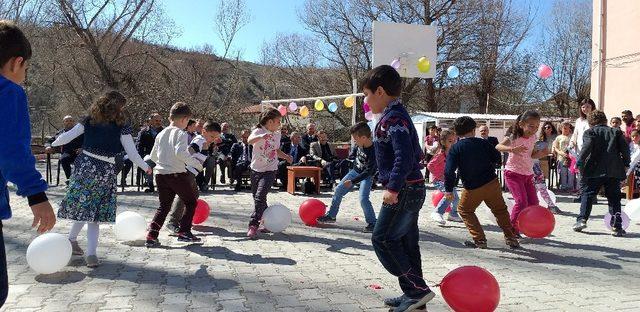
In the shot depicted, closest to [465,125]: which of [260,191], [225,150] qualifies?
[260,191]

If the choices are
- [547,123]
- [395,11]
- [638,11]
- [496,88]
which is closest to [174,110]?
[547,123]

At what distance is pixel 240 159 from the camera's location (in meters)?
13.5

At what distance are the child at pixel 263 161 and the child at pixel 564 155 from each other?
885 cm

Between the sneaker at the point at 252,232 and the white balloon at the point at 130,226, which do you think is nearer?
the white balloon at the point at 130,226

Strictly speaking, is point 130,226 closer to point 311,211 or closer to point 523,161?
point 311,211

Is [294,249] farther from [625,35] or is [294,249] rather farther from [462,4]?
[462,4]

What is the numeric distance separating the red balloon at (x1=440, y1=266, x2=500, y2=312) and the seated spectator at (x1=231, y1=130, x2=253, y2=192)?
9.39m

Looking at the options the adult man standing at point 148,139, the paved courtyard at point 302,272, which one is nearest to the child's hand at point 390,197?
the paved courtyard at point 302,272

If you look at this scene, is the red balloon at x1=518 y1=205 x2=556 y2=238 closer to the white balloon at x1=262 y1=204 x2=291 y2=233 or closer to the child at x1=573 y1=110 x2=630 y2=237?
the child at x1=573 y1=110 x2=630 y2=237

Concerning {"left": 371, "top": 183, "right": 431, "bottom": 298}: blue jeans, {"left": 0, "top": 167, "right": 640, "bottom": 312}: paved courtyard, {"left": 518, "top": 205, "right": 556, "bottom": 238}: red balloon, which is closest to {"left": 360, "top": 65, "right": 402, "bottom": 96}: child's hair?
{"left": 371, "top": 183, "right": 431, "bottom": 298}: blue jeans

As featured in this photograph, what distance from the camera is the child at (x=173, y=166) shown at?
6125mm

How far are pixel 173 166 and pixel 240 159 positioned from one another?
725cm

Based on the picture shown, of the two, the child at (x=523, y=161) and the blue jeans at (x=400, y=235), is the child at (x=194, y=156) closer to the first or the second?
the blue jeans at (x=400, y=235)

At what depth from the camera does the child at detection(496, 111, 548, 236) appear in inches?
262
